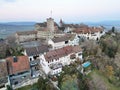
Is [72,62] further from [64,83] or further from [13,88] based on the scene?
[13,88]

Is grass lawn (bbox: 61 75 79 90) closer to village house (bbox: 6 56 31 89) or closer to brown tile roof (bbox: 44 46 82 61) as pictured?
brown tile roof (bbox: 44 46 82 61)

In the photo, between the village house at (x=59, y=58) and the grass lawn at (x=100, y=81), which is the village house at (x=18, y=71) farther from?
the grass lawn at (x=100, y=81)

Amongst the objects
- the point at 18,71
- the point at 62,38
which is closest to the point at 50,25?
the point at 62,38

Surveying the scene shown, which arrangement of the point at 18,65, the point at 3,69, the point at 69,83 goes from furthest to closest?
the point at 18,65
the point at 3,69
the point at 69,83

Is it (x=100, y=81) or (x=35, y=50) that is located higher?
(x=35, y=50)

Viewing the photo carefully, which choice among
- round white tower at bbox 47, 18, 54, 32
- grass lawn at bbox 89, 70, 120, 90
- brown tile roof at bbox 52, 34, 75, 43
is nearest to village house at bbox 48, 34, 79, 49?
brown tile roof at bbox 52, 34, 75, 43

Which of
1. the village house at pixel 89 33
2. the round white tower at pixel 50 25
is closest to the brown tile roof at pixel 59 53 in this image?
the village house at pixel 89 33

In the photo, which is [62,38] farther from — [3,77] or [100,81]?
[3,77]
